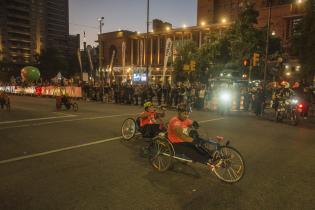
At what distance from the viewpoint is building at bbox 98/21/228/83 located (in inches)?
2008

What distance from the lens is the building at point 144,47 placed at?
51.0m

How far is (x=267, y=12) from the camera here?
139 feet

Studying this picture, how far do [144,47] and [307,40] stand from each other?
41.4m

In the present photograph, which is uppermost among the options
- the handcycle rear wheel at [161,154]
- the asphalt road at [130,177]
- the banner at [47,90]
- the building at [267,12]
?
the building at [267,12]

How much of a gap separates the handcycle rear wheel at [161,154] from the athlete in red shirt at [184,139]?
0.15 m

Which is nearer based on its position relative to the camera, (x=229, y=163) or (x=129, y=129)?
(x=229, y=163)

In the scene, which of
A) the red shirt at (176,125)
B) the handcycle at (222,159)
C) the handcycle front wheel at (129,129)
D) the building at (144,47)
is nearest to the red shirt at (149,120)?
the handcycle front wheel at (129,129)

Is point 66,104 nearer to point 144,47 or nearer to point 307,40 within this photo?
point 307,40

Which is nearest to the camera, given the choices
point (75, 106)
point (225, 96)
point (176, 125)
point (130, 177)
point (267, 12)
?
point (130, 177)

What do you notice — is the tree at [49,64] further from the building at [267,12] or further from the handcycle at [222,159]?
the handcycle at [222,159]

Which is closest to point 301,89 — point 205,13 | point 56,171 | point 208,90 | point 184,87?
point 208,90

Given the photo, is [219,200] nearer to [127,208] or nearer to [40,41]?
[127,208]

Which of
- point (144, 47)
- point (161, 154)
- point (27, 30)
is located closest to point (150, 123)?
point (161, 154)

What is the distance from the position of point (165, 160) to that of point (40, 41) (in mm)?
134991
